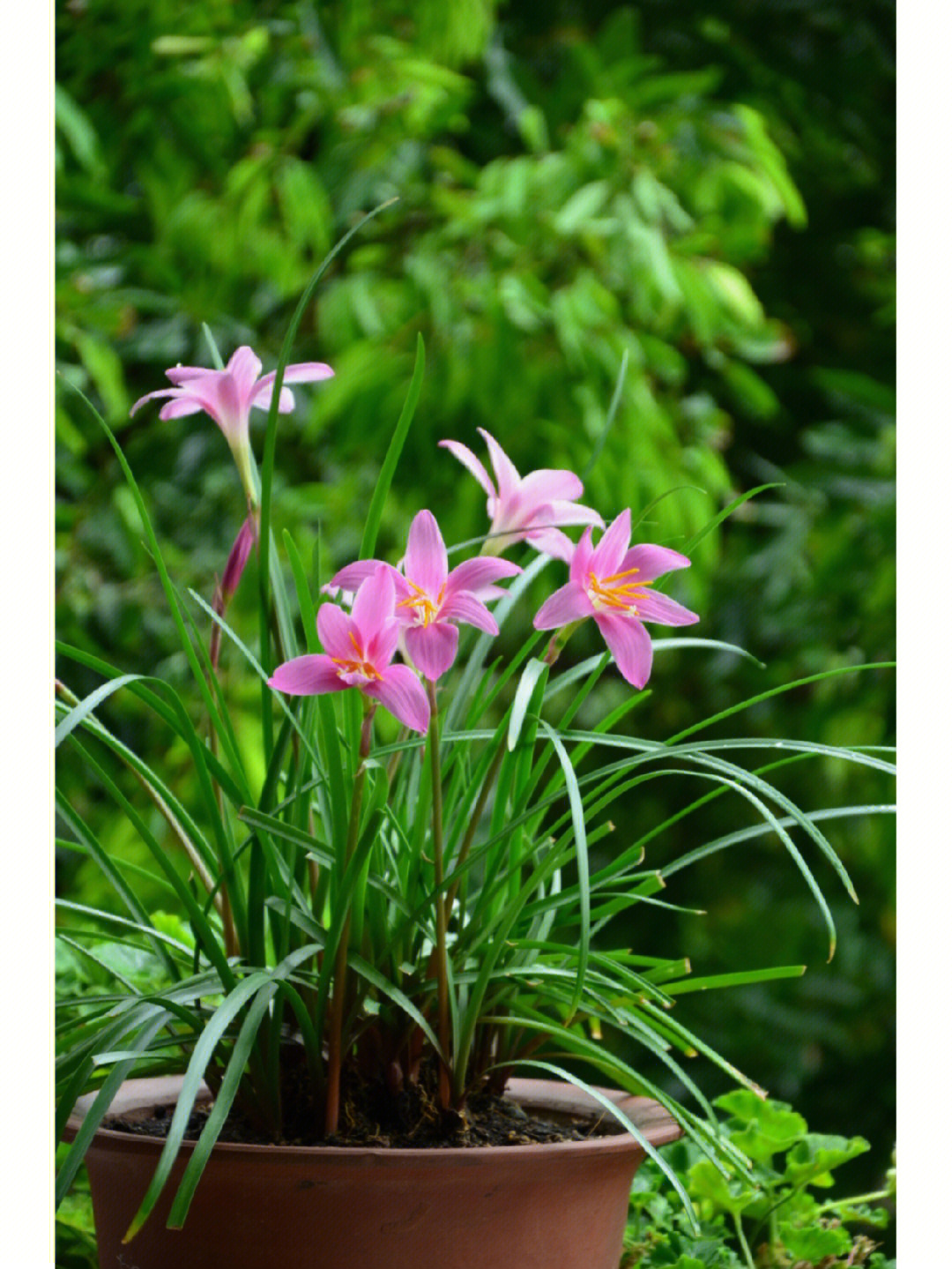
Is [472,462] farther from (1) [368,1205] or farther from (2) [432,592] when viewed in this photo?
(1) [368,1205]

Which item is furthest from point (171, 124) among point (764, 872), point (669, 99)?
point (764, 872)

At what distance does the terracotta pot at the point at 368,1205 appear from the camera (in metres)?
0.45

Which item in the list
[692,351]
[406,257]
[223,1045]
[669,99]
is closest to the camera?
[223,1045]

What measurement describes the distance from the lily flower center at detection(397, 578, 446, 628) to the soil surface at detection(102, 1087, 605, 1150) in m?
0.20

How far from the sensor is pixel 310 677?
17.7 inches

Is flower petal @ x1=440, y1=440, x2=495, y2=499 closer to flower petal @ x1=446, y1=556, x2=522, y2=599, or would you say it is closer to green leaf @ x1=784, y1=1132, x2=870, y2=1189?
flower petal @ x1=446, y1=556, x2=522, y2=599

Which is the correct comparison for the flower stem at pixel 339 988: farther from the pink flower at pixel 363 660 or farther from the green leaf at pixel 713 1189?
the green leaf at pixel 713 1189

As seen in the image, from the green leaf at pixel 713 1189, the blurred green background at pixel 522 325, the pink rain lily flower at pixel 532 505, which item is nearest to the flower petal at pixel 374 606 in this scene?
the pink rain lily flower at pixel 532 505

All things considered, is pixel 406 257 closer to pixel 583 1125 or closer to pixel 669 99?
pixel 669 99

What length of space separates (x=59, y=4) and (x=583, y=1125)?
1704mm

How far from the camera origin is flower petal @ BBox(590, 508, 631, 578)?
49 cm
